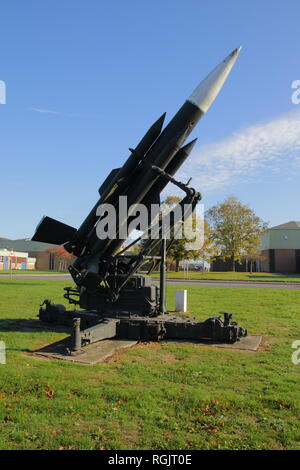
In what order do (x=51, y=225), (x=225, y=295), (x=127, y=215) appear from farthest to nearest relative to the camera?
1. (x=225, y=295)
2. (x=51, y=225)
3. (x=127, y=215)

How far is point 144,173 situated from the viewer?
28.4 ft

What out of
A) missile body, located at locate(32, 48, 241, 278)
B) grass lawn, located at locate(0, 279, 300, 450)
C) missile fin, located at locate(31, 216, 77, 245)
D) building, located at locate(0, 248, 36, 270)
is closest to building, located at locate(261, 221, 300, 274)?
building, located at locate(0, 248, 36, 270)

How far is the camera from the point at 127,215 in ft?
29.1

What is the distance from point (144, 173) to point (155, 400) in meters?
5.03

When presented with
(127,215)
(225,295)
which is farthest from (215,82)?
(225,295)

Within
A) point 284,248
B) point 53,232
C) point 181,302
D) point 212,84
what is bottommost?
point 181,302

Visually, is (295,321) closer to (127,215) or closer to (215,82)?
(127,215)

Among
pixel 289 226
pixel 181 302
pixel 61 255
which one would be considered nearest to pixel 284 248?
pixel 289 226

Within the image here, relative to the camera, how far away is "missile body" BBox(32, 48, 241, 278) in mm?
8406

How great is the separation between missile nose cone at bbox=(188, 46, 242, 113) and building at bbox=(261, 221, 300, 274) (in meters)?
42.4

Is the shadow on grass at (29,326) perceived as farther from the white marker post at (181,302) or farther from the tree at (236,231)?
the tree at (236,231)

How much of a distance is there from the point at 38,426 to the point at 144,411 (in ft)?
3.94

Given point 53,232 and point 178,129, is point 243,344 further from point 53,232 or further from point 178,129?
point 53,232

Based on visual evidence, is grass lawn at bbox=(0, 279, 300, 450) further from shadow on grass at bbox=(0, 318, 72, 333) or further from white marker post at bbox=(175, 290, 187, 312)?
Result: white marker post at bbox=(175, 290, 187, 312)
